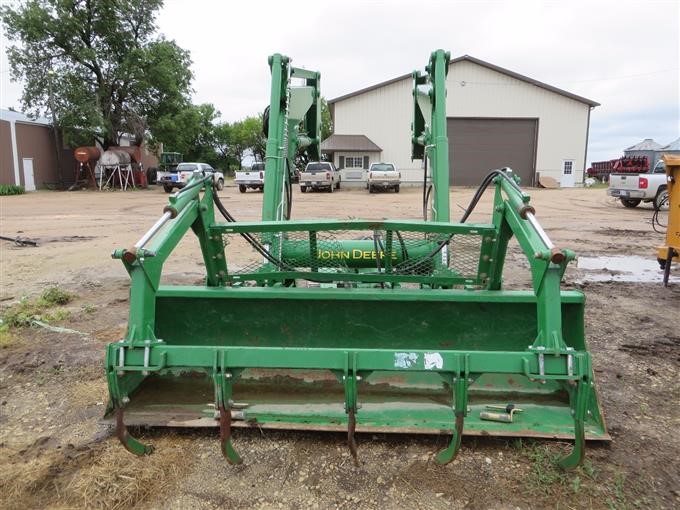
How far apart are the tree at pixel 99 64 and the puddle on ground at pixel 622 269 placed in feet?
97.2

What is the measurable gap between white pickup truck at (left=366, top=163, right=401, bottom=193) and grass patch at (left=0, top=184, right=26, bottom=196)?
752 inches

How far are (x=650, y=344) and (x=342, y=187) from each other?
27893 mm

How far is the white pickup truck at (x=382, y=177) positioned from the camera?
27.5m

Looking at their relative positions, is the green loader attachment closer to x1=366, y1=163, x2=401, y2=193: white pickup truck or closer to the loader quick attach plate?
the loader quick attach plate

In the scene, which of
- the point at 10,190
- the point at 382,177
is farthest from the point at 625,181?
the point at 10,190

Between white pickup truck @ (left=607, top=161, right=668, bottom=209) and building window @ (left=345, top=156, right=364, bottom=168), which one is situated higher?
building window @ (left=345, top=156, right=364, bottom=168)

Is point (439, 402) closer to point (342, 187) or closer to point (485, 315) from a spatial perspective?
point (485, 315)

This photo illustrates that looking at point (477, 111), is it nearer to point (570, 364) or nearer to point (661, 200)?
point (661, 200)

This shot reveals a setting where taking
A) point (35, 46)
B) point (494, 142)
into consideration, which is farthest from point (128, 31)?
point (494, 142)

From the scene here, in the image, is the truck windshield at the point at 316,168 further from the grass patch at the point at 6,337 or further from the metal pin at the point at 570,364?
the metal pin at the point at 570,364

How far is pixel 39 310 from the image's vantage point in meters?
5.35

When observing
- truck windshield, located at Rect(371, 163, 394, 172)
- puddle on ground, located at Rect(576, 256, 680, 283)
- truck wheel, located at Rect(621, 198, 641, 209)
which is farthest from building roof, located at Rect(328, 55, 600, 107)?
puddle on ground, located at Rect(576, 256, 680, 283)

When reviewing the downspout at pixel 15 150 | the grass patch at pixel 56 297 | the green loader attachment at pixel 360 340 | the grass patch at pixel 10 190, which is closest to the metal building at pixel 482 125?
the grass patch at pixel 10 190

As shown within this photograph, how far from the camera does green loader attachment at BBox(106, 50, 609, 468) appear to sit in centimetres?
220
